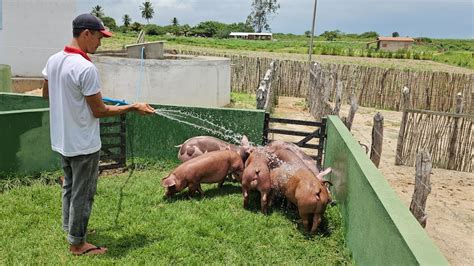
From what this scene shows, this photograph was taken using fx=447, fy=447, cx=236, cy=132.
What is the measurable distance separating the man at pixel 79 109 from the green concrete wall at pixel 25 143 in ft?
8.72

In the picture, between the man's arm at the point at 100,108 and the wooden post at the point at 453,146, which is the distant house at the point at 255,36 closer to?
the wooden post at the point at 453,146

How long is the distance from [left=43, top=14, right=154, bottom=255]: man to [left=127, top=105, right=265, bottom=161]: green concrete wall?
132 inches

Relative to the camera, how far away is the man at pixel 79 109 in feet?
12.5

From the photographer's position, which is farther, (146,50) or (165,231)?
(146,50)

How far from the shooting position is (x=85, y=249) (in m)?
4.40

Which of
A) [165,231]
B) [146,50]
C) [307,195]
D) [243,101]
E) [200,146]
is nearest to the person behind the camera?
[307,195]

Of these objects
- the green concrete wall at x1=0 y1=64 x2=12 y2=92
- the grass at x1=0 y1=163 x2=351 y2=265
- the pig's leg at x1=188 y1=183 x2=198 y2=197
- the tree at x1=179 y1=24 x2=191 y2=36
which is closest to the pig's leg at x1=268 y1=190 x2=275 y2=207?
the grass at x1=0 y1=163 x2=351 y2=265

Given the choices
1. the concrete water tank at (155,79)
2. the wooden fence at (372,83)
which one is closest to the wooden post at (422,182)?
the concrete water tank at (155,79)

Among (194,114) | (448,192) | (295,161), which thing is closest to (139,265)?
(295,161)

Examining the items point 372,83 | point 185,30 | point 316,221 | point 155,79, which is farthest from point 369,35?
point 316,221

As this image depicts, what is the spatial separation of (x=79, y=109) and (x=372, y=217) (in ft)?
8.63

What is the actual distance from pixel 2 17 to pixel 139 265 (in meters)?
14.4

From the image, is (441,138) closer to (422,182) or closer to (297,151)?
(297,151)

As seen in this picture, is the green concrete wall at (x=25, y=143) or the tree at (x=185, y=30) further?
the tree at (x=185, y=30)
